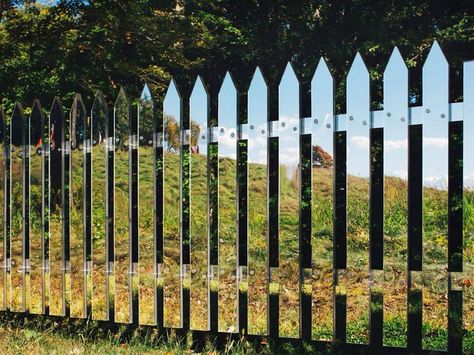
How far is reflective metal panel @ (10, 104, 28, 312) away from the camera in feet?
16.2

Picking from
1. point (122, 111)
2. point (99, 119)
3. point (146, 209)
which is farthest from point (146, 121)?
point (146, 209)

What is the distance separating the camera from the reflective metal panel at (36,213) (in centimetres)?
482

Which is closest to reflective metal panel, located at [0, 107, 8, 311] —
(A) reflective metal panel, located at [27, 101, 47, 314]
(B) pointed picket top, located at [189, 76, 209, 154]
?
(A) reflective metal panel, located at [27, 101, 47, 314]

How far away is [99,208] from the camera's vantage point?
449cm

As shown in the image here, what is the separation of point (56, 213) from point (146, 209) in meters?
0.93

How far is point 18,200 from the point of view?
498 centimetres

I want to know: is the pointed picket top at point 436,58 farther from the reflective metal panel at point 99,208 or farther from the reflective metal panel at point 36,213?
the reflective metal panel at point 36,213

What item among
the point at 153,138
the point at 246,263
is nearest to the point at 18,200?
the point at 153,138

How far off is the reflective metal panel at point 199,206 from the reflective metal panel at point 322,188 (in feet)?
2.36

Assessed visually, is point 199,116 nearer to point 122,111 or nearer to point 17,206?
point 122,111

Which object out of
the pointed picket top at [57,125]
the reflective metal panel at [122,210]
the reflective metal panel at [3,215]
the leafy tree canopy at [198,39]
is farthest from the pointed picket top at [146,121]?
the leafy tree canopy at [198,39]

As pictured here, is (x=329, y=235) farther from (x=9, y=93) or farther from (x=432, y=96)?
(x=9, y=93)

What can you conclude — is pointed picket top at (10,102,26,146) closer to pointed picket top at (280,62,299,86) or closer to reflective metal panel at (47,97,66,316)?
reflective metal panel at (47,97,66,316)

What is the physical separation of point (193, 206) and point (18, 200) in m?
1.80
